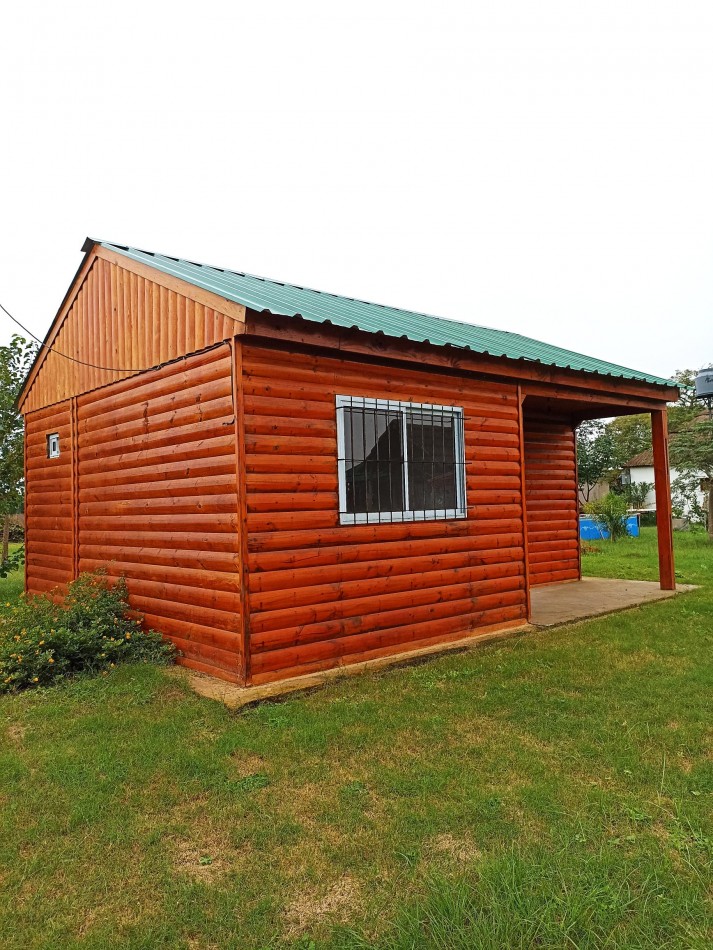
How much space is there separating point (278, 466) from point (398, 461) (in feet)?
4.66

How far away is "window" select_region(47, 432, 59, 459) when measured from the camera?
8.36 m

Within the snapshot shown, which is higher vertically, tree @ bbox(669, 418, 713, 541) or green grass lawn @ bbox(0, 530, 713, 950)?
tree @ bbox(669, 418, 713, 541)

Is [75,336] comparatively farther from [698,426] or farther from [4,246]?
[698,426]

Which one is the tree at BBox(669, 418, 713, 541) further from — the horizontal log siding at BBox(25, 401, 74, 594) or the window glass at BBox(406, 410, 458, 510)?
the horizontal log siding at BBox(25, 401, 74, 594)

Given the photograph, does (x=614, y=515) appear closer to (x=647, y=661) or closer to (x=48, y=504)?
(x=647, y=661)

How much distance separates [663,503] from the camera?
31.1 feet

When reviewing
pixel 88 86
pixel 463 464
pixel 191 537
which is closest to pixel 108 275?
pixel 191 537

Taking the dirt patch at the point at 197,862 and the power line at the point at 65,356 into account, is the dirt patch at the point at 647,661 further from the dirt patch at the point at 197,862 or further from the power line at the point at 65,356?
the power line at the point at 65,356

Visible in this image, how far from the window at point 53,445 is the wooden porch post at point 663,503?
8.45 meters

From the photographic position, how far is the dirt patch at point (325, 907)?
2.31m

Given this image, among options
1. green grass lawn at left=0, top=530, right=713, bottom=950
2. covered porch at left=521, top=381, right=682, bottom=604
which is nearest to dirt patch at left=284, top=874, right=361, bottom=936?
green grass lawn at left=0, top=530, right=713, bottom=950

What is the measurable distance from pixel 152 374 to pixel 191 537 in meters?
1.79

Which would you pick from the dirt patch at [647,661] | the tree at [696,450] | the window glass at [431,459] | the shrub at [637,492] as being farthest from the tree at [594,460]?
the dirt patch at [647,661]

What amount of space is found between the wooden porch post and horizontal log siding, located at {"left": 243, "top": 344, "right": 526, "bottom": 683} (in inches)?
147
